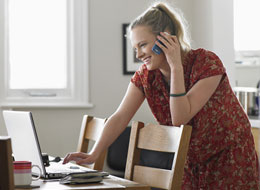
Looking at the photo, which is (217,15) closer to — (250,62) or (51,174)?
(250,62)

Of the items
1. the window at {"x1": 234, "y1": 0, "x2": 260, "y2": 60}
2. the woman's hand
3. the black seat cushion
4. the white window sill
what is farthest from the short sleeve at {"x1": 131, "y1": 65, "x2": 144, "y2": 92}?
the window at {"x1": 234, "y1": 0, "x2": 260, "y2": 60}

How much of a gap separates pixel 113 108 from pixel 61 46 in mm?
684

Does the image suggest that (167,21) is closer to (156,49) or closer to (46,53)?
(156,49)

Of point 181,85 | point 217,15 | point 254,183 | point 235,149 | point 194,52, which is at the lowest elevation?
point 254,183

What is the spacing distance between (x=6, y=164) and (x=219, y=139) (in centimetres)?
100

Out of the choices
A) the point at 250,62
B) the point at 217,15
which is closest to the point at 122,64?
the point at 217,15

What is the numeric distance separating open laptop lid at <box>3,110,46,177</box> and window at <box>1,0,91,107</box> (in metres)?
2.09

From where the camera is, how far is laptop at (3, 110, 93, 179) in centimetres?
172

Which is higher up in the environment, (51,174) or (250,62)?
(250,62)

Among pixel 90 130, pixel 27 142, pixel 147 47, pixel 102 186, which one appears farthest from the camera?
pixel 90 130

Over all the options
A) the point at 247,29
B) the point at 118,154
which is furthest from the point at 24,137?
the point at 247,29

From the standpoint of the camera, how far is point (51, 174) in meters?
1.81

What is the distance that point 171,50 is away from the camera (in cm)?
189

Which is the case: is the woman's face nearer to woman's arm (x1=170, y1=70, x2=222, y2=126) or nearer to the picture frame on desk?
woman's arm (x1=170, y1=70, x2=222, y2=126)
